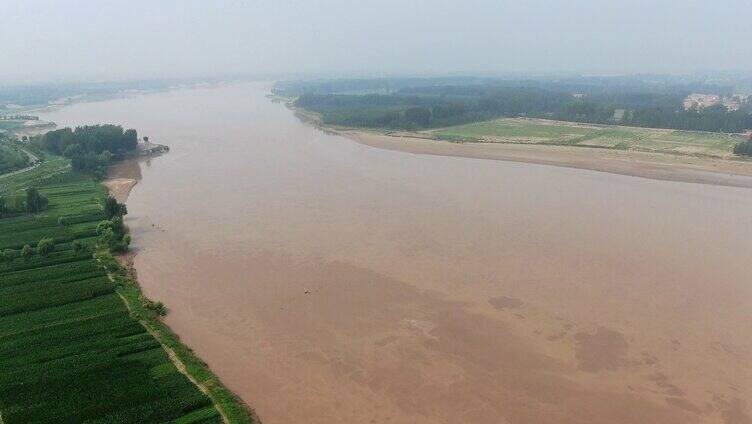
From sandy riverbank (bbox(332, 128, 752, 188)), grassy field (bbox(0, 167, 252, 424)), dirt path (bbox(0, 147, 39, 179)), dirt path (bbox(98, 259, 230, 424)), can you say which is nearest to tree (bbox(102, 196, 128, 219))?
grassy field (bbox(0, 167, 252, 424))

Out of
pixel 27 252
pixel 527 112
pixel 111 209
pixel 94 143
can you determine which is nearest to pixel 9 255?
pixel 27 252

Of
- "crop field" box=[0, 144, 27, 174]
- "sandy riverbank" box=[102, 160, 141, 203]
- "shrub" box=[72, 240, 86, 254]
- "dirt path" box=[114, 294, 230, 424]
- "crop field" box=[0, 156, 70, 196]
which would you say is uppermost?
"crop field" box=[0, 144, 27, 174]

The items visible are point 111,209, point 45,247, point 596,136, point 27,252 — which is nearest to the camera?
point 27,252

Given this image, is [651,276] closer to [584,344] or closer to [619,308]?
[619,308]

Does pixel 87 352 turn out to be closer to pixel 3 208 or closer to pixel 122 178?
pixel 3 208

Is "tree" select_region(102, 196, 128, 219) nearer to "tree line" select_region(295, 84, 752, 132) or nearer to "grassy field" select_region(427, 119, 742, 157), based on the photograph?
"grassy field" select_region(427, 119, 742, 157)

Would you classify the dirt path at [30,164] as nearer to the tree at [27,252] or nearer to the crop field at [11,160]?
the crop field at [11,160]
